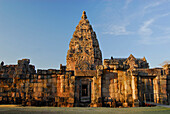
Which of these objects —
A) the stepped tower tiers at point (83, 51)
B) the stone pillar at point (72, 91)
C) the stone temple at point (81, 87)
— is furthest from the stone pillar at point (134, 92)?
the stepped tower tiers at point (83, 51)

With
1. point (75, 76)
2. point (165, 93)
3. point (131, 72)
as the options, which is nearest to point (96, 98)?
point (75, 76)

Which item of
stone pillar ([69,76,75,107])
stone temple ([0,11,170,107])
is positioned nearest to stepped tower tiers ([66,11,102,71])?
stone temple ([0,11,170,107])

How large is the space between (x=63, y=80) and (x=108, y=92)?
4106mm

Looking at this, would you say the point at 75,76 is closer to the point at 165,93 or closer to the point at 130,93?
the point at 130,93

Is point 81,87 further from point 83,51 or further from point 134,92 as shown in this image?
point 83,51

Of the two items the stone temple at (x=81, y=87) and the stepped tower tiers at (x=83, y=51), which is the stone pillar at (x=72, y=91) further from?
the stepped tower tiers at (x=83, y=51)

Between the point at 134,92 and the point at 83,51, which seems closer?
the point at 134,92

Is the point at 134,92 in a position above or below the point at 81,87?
below

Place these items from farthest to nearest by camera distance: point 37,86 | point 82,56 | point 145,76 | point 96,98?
point 82,56 → point 145,76 → point 37,86 → point 96,98

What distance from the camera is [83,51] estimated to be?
5475 cm

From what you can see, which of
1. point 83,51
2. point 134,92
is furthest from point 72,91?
point 83,51

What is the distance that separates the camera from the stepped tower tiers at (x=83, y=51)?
5366 centimetres

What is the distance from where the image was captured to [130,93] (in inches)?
631

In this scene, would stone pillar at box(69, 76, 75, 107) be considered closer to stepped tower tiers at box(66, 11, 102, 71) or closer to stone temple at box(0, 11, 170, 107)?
stone temple at box(0, 11, 170, 107)
